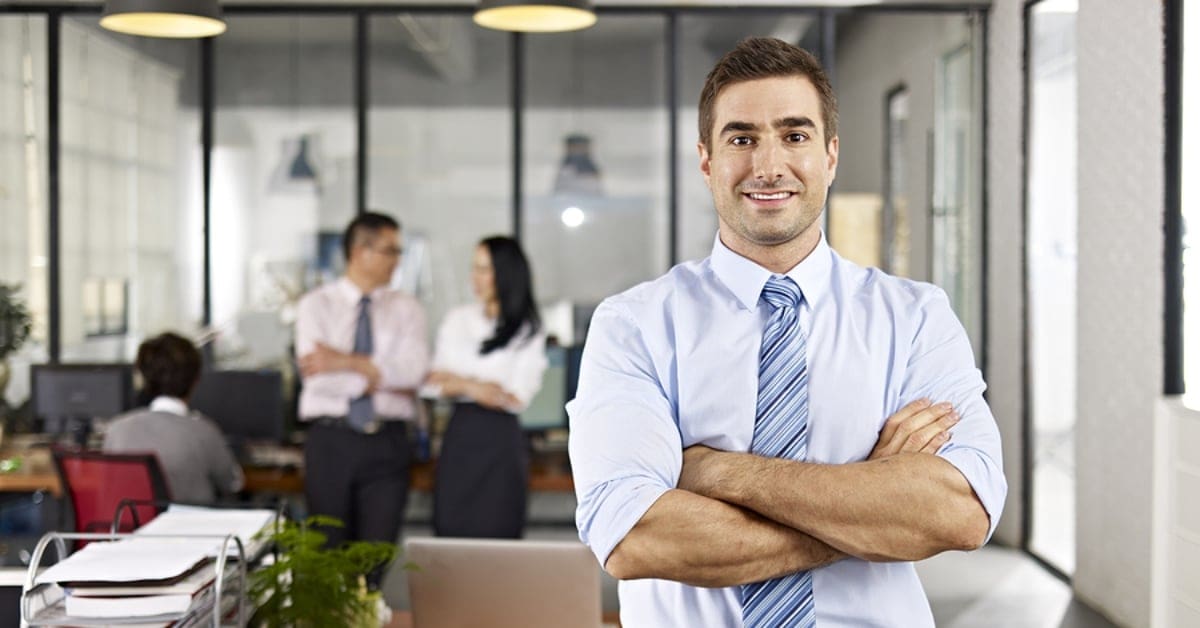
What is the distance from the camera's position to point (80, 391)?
6.30 metres

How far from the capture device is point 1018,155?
23.0 feet

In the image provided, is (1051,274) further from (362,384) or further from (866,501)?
(866,501)

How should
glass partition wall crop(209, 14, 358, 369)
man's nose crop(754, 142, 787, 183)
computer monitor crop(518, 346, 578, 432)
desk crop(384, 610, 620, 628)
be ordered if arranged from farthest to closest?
glass partition wall crop(209, 14, 358, 369) → computer monitor crop(518, 346, 578, 432) → desk crop(384, 610, 620, 628) → man's nose crop(754, 142, 787, 183)

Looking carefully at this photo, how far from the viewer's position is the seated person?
15.5ft

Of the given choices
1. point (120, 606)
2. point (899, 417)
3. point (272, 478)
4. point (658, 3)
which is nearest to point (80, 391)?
point (272, 478)

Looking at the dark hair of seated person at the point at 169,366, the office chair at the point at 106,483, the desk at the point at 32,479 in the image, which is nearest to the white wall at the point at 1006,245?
the dark hair of seated person at the point at 169,366

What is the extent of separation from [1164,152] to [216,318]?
5.38m

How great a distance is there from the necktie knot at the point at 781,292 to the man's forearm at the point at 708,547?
0.31m

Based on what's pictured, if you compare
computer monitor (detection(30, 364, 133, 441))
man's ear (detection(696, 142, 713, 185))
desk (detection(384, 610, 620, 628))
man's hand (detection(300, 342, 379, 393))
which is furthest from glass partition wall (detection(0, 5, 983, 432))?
man's ear (detection(696, 142, 713, 185))

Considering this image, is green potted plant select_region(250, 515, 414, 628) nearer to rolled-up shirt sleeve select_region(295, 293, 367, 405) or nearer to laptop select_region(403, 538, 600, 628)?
laptop select_region(403, 538, 600, 628)

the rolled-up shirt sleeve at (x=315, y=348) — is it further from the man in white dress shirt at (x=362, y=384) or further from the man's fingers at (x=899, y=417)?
the man's fingers at (x=899, y=417)

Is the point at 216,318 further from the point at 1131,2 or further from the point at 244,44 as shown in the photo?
the point at 1131,2

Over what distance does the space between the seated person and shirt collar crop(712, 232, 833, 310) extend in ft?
10.9

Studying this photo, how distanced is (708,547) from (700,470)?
0.12 m
